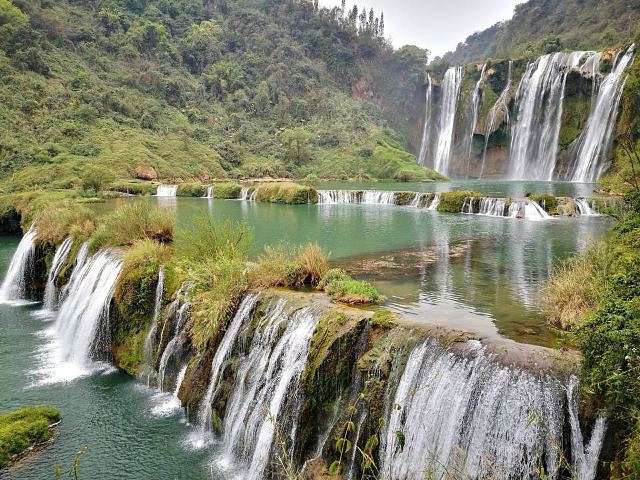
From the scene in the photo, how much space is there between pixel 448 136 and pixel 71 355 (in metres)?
73.0

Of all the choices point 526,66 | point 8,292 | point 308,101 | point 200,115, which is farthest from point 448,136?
point 8,292

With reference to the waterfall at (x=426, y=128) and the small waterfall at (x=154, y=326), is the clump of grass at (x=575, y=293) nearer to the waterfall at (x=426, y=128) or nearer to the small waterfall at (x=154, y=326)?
the small waterfall at (x=154, y=326)

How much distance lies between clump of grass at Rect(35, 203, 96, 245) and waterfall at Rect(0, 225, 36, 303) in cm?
63

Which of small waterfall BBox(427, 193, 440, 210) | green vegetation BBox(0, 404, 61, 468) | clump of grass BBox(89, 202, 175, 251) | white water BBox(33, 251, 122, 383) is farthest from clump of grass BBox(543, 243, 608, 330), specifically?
small waterfall BBox(427, 193, 440, 210)

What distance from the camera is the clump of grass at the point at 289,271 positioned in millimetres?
9766

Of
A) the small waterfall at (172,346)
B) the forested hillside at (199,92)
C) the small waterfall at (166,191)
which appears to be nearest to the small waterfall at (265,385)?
the small waterfall at (172,346)

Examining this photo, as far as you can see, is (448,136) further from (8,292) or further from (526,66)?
(8,292)

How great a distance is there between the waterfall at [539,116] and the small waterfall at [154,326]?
55.1 m

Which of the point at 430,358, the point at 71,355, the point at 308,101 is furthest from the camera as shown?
the point at 308,101

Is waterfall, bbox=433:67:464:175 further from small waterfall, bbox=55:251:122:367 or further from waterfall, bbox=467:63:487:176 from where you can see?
small waterfall, bbox=55:251:122:367

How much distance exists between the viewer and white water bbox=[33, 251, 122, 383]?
37.0ft

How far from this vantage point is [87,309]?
12.7m

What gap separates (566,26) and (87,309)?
98.2 metres

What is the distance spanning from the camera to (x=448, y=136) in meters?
75.6
